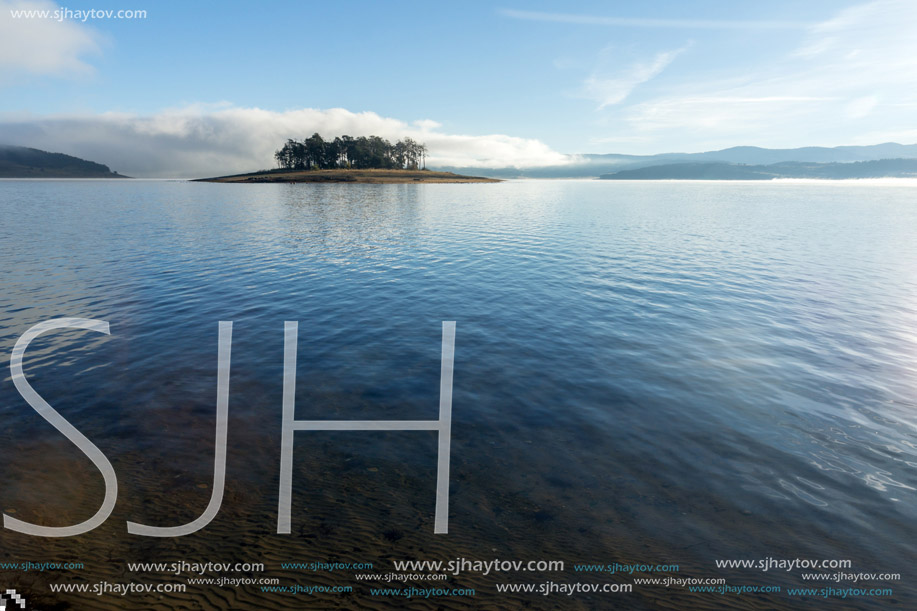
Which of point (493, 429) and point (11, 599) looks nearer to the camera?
point (11, 599)

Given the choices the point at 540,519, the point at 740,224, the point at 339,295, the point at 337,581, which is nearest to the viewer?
the point at 337,581

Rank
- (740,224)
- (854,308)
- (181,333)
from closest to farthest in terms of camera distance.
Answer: (181,333) → (854,308) → (740,224)

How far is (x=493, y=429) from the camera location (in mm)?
13391

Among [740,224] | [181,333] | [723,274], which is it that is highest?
[740,224]

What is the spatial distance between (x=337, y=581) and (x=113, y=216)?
9086 cm

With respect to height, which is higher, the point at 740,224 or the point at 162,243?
the point at 740,224

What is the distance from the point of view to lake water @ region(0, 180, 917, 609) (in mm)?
8812

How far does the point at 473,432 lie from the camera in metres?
13.2

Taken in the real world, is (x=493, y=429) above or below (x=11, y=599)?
above

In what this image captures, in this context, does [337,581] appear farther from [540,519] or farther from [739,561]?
[739,561]

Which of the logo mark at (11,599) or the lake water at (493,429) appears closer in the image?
the logo mark at (11,599)

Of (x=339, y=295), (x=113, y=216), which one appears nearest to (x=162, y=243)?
(x=339, y=295)

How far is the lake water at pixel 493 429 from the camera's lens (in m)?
8.81

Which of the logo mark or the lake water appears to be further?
the lake water
